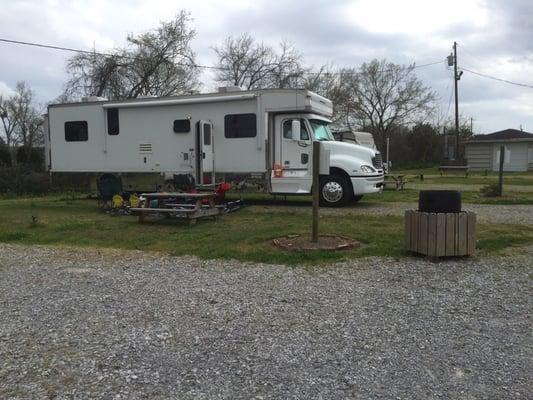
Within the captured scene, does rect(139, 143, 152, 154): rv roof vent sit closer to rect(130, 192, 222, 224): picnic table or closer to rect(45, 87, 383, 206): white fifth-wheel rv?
rect(45, 87, 383, 206): white fifth-wheel rv

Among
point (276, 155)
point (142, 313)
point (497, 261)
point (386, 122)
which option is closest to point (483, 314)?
point (497, 261)

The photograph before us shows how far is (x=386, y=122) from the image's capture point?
170 ft

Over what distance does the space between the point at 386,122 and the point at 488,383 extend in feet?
165

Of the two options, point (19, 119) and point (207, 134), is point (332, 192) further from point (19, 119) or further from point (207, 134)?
point (19, 119)

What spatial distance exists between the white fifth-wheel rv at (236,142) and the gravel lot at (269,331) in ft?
20.4

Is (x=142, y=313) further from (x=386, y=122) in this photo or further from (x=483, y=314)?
(x=386, y=122)

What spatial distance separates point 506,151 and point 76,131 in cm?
3315

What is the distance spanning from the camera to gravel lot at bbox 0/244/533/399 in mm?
3305

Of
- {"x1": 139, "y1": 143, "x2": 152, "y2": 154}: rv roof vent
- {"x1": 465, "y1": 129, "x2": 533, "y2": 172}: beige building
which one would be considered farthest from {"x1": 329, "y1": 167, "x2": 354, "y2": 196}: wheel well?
{"x1": 465, "y1": 129, "x2": 533, "y2": 172}: beige building

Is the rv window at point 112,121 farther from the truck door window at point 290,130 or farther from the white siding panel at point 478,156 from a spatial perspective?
the white siding panel at point 478,156

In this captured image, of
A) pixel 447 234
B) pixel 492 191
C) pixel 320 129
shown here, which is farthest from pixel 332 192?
pixel 447 234

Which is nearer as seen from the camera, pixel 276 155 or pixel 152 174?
pixel 276 155

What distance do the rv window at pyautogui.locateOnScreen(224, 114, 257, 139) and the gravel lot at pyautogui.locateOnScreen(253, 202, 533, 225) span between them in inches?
73.4

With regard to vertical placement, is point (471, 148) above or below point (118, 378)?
above
